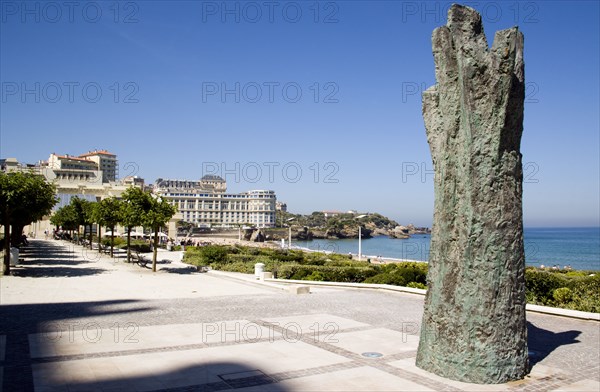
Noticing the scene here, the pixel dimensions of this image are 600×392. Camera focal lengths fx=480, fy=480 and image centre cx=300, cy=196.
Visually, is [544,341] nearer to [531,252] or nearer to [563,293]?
[563,293]

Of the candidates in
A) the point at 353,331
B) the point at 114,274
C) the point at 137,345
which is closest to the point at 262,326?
the point at 353,331

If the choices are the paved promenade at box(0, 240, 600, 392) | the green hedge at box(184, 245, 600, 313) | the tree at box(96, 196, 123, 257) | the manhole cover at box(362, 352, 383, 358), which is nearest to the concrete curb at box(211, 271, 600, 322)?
the paved promenade at box(0, 240, 600, 392)

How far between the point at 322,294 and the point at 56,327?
28.8ft

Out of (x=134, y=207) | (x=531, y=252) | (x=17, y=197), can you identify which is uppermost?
(x=17, y=197)

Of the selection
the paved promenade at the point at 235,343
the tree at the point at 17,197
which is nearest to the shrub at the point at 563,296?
the paved promenade at the point at 235,343

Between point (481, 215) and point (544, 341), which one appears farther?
point (544, 341)

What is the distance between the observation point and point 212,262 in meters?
27.0

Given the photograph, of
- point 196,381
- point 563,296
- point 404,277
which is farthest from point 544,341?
point 404,277

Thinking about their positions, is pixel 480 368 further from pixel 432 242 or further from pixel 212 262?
pixel 212 262

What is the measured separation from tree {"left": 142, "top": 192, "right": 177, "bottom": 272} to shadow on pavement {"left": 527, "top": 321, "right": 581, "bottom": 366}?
1605cm

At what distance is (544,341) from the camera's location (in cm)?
1005

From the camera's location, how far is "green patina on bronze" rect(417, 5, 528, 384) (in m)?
7.00

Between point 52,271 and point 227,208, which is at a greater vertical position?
point 227,208

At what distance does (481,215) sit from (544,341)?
4.76 meters
